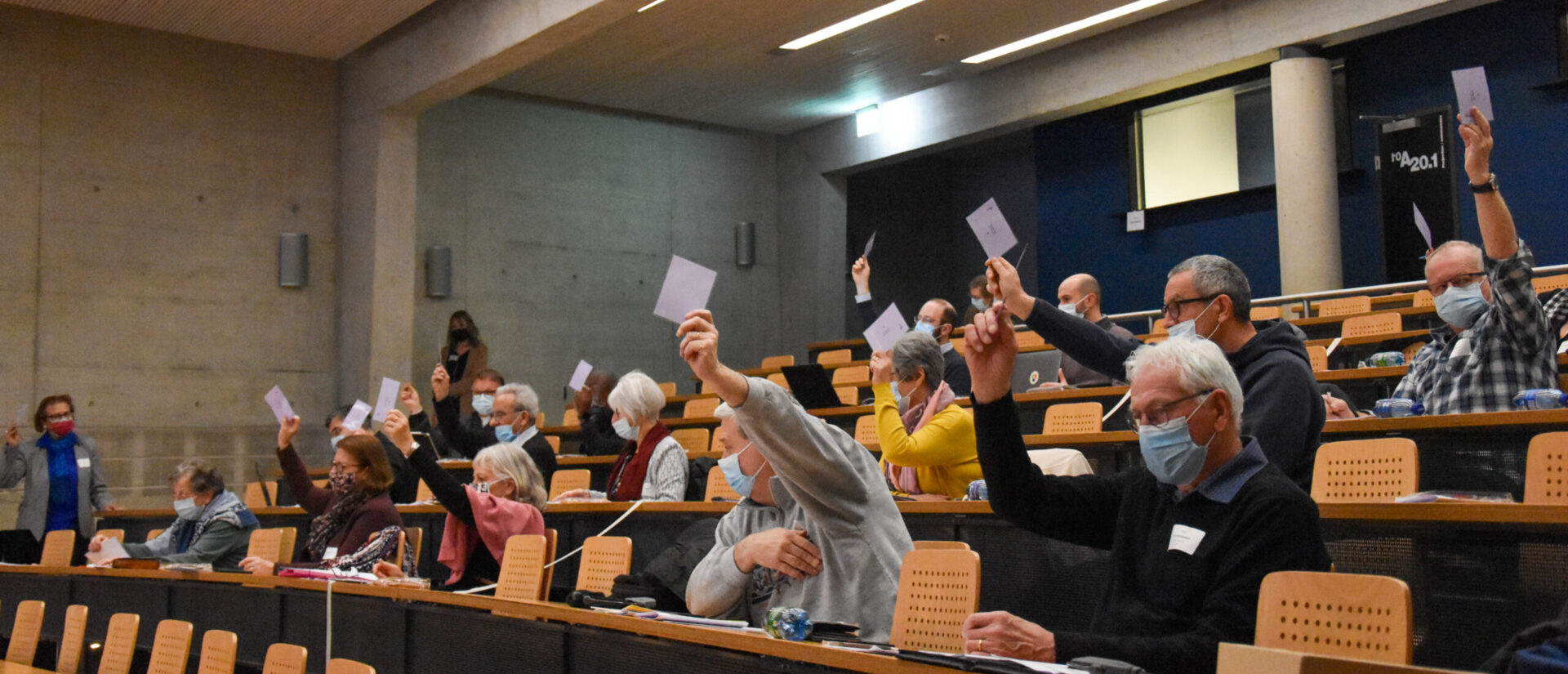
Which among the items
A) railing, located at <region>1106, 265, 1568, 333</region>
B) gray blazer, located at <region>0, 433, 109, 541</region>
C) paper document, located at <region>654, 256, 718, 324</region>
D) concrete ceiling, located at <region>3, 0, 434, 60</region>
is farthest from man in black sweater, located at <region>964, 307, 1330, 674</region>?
concrete ceiling, located at <region>3, 0, 434, 60</region>

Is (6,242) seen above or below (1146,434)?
above

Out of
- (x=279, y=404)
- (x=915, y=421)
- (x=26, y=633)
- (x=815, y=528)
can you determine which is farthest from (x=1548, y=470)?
(x=279, y=404)

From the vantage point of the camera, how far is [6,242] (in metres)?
9.30

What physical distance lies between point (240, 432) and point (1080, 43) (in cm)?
736

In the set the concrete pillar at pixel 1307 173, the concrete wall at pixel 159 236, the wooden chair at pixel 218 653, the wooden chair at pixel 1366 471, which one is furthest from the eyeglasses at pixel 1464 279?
the concrete wall at pixel 159 236

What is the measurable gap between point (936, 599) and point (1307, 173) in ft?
25.2

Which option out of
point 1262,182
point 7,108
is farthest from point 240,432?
point 1262,182

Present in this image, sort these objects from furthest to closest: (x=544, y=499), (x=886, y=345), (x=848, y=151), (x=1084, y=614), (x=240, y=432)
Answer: (x=848, y=151) < (x=240, y=432) < (x=886, y=345) < (x=544, y=499) < (x=1084, y=614)

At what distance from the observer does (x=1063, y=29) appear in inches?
401

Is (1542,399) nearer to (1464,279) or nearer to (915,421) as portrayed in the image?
(1464,279)

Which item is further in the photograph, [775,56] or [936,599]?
[775,56]

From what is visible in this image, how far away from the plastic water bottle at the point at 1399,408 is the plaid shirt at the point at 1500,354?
37mm

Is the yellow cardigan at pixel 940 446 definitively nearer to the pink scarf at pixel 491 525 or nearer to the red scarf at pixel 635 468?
the pink scarf at pixel 491 525

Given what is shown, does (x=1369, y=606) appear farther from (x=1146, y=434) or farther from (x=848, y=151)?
(x=848, y=151)
